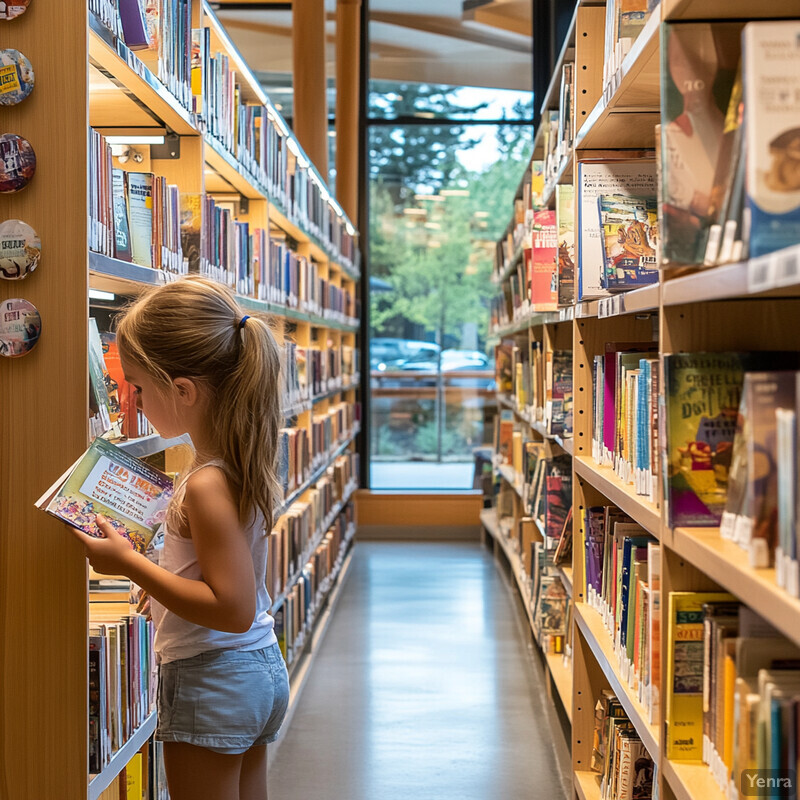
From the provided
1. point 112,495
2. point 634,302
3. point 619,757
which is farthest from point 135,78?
point 619,757

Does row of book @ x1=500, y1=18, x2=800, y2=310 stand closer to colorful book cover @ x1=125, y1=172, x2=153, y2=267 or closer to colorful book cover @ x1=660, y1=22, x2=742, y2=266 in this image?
colorful book cover @ x1=660, y1=22, x2=742, y2=266

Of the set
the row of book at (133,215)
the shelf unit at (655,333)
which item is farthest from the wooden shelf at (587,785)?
the row of book at (133,215)

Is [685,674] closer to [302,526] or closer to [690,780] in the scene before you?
[690,780]

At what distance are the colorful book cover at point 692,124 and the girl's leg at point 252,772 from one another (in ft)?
3.99

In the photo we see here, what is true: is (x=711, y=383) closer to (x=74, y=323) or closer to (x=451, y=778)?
(x=74, y=323)

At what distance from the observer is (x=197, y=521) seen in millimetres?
1701

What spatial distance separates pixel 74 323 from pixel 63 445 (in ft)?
0.78

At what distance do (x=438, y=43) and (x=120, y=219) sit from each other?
7.46 metres

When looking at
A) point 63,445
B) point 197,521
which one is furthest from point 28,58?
point 197,521

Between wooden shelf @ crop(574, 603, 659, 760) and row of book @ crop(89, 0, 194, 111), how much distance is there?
178cm

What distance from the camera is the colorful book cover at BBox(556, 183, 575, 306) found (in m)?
3.23

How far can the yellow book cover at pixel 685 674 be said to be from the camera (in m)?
1.66

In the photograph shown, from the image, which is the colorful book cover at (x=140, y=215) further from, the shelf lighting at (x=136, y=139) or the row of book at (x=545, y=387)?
the row of book at (x=545, y=387)

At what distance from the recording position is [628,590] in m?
2.23
